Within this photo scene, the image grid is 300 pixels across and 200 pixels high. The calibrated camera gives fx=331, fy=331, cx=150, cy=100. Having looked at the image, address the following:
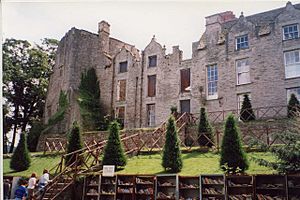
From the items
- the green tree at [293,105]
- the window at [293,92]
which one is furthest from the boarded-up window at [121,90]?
the green tree at [293,105]

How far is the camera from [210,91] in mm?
14242

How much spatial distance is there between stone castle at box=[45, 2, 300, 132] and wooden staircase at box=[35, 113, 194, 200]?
8.83ft

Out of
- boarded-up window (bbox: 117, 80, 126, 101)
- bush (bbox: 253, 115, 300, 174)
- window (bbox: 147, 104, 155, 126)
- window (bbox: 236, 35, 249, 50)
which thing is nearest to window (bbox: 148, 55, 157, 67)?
boarded-up window (bbox: 117, 80, 126, 101)

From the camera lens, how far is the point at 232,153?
708 centimetres

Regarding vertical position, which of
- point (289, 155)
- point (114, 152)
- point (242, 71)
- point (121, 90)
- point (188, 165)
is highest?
point (242, 71)

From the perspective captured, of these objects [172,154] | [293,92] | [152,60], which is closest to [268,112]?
[293,92]

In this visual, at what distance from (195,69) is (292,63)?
13.4 feet

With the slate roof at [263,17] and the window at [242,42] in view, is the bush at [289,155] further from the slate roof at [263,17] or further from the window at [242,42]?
the slate roof at [263,17]

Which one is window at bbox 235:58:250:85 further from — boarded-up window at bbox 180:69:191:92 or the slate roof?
boarded-up window at bbox 180:69:191:92

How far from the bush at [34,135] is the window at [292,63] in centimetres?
1163

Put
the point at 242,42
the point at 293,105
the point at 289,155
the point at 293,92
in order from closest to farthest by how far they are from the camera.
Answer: the point at 289,155 → the point at 293,105 → the point at 293,92 → the point at 242,42

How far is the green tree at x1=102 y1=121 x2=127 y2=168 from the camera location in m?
8.64

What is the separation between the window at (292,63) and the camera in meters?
12.3

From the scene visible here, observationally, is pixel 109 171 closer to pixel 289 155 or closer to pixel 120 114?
pixel 289 155
